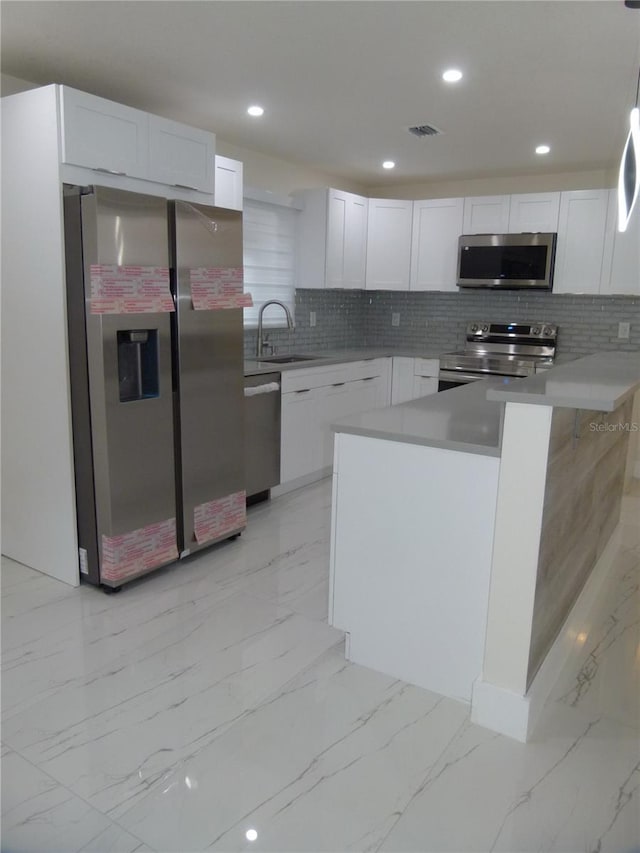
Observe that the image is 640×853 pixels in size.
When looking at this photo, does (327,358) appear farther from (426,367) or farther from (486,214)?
(486,214)

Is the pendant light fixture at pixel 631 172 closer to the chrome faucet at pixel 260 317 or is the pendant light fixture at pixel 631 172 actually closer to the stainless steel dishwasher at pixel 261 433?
the stainless steel dishwasher at pixel 261 433

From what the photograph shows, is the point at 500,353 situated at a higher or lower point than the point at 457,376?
higher

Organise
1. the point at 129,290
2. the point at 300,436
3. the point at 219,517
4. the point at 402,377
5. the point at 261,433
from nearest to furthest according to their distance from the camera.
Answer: the point at 129,290 → the point at 219,517 → the point at 261,433 → the point at 300,436 → the point at 402,377

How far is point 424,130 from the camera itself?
155 inches

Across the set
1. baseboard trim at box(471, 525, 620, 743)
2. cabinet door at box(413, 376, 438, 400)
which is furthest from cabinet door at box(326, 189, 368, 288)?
baseboard trim at box(471, 525, 620, 743)

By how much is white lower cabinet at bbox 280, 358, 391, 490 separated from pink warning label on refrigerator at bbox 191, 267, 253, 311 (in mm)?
974

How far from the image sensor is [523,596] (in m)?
2.01

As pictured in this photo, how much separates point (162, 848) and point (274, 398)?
113 inches

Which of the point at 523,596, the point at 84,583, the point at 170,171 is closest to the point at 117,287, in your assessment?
the point at 170,171

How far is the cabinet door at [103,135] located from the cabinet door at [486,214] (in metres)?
3.06

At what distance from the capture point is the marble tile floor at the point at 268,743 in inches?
66.4

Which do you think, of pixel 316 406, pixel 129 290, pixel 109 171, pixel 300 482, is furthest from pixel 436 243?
pixel 129 290

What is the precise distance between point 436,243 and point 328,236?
101cm

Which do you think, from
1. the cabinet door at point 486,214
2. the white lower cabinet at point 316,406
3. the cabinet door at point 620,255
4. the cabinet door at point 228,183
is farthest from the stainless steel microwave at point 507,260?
the cabinet door at point 228,183
